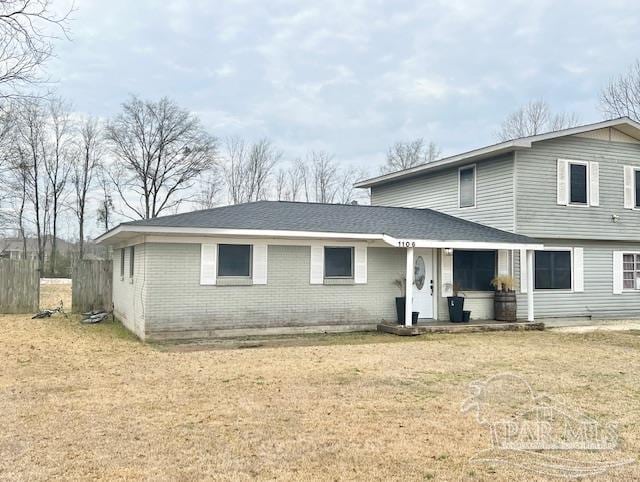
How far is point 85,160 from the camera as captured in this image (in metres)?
38.5

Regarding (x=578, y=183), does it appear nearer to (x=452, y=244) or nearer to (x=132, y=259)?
(x=452, y=244)

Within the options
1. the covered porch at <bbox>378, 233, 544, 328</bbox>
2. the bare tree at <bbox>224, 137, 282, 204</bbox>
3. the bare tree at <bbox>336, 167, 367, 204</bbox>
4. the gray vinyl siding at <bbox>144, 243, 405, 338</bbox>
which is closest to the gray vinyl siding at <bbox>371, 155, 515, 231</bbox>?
the covered porch at <bbox>378, 233, 544, 328</bbox>

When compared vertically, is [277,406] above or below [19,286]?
below

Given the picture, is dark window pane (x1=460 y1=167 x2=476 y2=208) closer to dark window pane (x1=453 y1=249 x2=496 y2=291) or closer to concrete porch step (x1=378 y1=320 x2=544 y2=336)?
dark window pane (x1=453 y1=249 x2=496 y2=291)

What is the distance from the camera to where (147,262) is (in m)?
11.2

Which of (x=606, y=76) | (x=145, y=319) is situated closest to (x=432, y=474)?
(x=145, y=319)

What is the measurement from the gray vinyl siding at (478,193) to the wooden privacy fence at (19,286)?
41.8ft

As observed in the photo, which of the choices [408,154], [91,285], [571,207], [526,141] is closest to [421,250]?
[526,141]

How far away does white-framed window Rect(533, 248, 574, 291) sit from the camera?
15305 mm

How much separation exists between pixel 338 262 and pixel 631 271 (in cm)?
1025

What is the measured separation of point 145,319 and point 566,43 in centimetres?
1594

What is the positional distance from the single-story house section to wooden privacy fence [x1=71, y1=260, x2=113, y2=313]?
8.07 feet

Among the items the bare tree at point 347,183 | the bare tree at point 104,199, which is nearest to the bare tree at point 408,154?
the bare tree at point 347,183

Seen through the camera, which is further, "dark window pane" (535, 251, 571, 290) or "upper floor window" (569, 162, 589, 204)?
"upper floor window" (569, 162, 589, 204)
